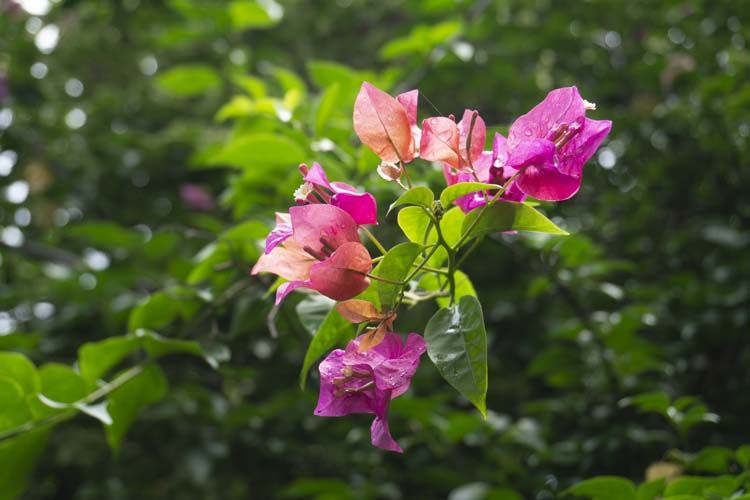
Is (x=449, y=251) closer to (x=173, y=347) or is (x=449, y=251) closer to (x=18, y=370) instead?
(x=173, y=347)

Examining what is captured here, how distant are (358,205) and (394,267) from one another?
54 millimetres

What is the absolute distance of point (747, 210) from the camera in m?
1.25

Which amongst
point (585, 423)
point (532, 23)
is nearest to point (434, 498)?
point (585, 423)

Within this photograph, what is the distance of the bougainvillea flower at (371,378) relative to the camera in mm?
510

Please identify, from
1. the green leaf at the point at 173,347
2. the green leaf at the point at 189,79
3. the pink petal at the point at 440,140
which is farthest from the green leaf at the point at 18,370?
the green leaf at the point at 189,79

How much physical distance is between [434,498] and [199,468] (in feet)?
1.41

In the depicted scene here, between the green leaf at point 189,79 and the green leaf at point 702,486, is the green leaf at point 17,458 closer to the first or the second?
the green leaf at point 702,486

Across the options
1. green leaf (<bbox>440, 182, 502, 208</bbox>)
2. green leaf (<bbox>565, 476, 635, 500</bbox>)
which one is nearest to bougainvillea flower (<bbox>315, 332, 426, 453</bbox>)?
green leaf (<bbox>440, 182, 502, 208</bbox>)

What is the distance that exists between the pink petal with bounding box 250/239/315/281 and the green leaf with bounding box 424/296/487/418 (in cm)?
10

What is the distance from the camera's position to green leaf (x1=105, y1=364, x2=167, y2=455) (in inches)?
34.7

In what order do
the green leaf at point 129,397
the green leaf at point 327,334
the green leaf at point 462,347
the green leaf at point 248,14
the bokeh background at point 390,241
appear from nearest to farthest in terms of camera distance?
the green leaf at point 462,347 → the green leaf at point 327,334 → the green leaf at point 129,397 → the bokeh background at point 390,241 → the green leaf at point 248,14

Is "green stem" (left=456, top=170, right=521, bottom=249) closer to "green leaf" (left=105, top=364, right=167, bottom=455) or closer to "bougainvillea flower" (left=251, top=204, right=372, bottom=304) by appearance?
"bougainvillea flower" (left=251, top=204, right=372, bottom=304)

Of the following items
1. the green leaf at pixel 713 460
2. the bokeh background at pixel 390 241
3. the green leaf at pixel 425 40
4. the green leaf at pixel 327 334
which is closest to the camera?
the green leaf at pixel 327 334

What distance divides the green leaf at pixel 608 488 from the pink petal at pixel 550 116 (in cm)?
32
